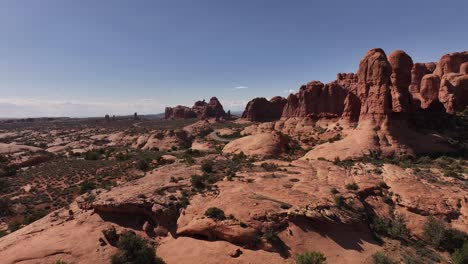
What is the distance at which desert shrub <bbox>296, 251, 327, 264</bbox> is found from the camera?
17.9 m

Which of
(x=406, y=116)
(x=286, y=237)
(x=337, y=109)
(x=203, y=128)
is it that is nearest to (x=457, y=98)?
(x=406, y=116)

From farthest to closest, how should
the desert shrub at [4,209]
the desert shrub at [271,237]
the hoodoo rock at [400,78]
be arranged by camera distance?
1. the hoodoo rock at [400,78]
2. the desert shrub at [4,209]
3. the desert shrub at [271,237]

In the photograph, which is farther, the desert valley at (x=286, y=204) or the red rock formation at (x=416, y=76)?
the red rock formation at (x=416, y=76)

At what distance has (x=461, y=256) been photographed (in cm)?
1884

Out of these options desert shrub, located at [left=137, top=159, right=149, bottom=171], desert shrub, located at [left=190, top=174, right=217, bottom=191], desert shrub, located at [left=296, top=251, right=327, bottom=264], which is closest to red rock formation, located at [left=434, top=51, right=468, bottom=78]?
desert shrub, located at [left=190, top=174, right=217, bottom=191]

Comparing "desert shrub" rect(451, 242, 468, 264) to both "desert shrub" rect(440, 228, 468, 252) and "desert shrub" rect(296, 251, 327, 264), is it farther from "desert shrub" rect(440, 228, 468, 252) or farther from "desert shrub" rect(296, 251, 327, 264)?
"desert shrub" rect(296, 251, 327, 264)

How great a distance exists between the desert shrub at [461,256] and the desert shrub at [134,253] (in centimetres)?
2214

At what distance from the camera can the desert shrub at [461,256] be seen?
18.7m

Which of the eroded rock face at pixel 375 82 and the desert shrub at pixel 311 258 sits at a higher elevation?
the eroded rock face at pixel 375 82

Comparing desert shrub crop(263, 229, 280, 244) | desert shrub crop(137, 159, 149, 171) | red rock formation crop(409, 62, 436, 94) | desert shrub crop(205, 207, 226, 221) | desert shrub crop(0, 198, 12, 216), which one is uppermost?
red rock formation crop(409, 62, 436, 94)

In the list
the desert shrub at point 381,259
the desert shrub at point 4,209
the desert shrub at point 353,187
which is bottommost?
the desert shrub at point 4,209

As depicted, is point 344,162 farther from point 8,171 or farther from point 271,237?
point 8,171

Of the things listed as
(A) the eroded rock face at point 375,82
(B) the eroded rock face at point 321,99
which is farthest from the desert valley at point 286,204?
(B) the eroded rock face at point 321,99

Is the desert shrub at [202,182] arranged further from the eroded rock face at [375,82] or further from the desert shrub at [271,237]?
the eroded rock face at [375,82]
